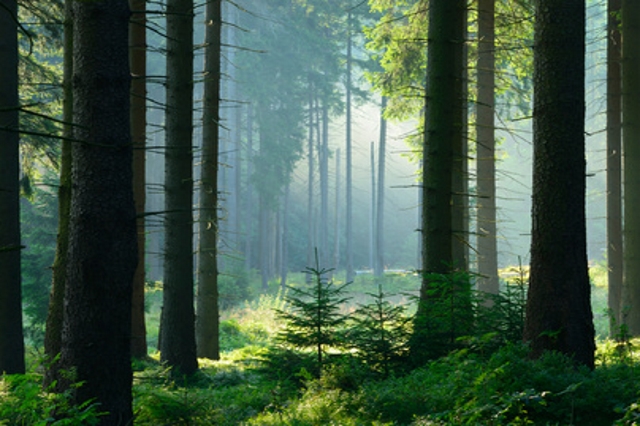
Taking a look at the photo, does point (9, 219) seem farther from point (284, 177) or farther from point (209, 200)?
point (284, 177)

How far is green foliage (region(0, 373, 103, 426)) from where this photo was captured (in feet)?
17.7

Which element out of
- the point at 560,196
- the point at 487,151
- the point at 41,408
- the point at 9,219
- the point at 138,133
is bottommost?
the point at 41,408

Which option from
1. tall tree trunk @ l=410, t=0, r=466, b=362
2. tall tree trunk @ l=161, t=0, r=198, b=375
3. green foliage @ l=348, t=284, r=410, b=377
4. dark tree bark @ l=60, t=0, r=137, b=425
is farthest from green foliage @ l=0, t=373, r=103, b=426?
tall tree trunk @ l=410, t=0, r=466, b=362

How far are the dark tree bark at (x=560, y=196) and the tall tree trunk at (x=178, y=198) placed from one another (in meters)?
5.60

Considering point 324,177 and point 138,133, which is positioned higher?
point 324,177

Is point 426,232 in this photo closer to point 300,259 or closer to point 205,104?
point 205,104

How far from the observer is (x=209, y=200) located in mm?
13711

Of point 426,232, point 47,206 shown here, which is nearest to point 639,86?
point 426,232

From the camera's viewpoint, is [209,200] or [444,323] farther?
[209,200]

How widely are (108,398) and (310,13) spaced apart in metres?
40.7

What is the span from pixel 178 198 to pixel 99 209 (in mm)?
5249

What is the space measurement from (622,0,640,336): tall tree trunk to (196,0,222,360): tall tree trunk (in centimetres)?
771

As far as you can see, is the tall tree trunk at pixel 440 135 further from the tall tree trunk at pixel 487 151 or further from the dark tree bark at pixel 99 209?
the tall tree trunk at pixel 487 151

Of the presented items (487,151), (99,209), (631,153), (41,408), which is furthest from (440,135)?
(487,151)
